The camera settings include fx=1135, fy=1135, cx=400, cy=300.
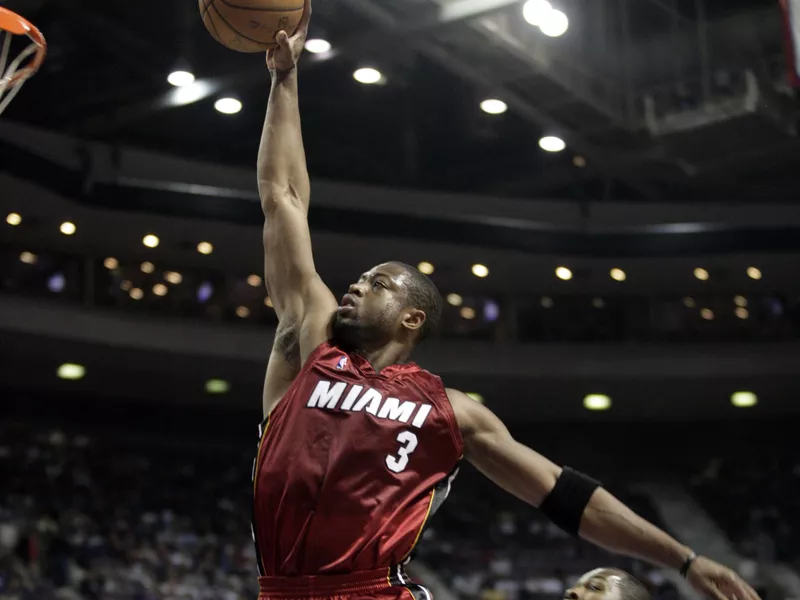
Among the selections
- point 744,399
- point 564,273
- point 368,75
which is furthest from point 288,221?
point 744,399

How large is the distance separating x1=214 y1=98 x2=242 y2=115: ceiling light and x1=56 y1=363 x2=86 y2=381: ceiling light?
186 inches

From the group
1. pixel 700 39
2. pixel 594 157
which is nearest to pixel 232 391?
pixel 594 157

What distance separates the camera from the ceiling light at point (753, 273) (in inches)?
726

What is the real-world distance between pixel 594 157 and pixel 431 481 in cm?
1095

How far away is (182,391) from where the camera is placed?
1789 centimetres

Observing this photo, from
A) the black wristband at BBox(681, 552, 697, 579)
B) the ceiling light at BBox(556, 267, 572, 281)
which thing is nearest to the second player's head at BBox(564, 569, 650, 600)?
the black wristband at BBox(681, 552, 697, 579)

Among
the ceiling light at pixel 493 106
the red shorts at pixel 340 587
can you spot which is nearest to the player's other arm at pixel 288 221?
the red shorts at pixel 340 587

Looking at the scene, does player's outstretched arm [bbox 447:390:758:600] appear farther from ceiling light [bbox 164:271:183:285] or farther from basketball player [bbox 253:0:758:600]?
ceiling light [bbox 164:271:183:285]

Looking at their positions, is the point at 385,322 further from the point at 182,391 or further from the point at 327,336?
the point at 182,391

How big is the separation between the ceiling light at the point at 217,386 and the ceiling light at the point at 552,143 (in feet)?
20.3

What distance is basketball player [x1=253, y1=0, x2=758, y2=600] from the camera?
3215 mm

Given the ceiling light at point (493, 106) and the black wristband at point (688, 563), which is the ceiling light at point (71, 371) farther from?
the black wristband at point (688, 563)

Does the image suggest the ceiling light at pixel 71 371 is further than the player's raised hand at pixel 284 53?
Yes

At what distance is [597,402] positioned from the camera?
1905 centimetres
